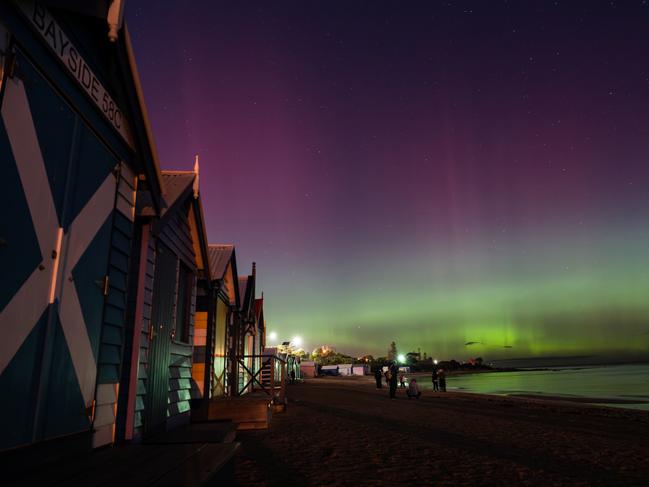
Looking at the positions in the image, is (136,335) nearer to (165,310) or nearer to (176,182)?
(165,310)

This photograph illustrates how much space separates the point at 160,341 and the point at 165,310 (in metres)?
0.56

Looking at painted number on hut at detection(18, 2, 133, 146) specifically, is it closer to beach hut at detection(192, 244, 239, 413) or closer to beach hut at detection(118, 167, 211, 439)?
beach hut at detection(118, 167, 211, 439)

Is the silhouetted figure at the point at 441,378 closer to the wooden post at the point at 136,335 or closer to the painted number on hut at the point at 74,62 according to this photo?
the wooden post at the point at 136,335

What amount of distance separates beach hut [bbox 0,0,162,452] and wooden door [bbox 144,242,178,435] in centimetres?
153

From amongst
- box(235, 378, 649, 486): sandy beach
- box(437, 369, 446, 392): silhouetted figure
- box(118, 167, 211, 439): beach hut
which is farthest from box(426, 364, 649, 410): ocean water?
box(118, 167, 211, 439): beach hut

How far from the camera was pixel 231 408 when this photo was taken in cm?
973

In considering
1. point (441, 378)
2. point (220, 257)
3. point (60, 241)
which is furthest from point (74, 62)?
point (441, 378)

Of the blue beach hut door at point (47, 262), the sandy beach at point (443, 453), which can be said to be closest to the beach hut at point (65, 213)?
the blue beach hut door at point (47, 262)

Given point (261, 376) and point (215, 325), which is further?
point (261, 376)

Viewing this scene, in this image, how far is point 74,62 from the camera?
3840mm

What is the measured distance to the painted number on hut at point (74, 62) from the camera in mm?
3322

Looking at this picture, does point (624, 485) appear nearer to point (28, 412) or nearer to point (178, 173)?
point (28, 412)

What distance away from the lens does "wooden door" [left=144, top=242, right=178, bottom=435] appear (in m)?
6.28

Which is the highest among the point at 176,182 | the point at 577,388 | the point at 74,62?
the point at 176,182
